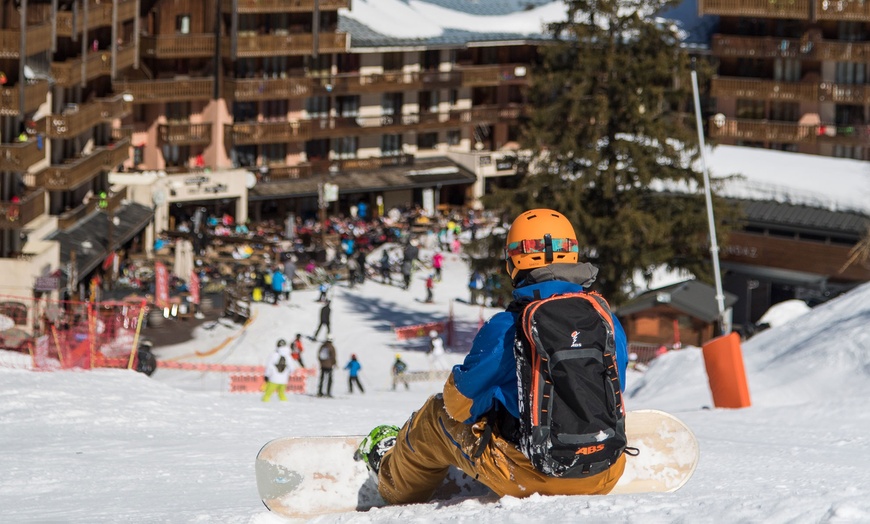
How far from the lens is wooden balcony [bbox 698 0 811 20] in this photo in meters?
57.6

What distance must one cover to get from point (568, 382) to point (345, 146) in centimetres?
5362

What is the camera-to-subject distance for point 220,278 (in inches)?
1554

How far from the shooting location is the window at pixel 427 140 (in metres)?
62.6

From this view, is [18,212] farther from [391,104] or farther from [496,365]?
[391,104]

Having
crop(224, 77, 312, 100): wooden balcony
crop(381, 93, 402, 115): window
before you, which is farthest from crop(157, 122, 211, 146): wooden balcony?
crop(381, 93, 402, 115): window

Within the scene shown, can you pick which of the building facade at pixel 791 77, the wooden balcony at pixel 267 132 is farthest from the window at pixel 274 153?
the building facade at pixel 791 77

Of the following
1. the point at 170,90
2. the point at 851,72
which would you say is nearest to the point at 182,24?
the point at 170,90

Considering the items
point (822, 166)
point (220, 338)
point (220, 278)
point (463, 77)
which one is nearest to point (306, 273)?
point (220, 278)

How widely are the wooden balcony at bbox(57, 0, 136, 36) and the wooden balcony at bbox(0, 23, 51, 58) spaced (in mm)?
1286

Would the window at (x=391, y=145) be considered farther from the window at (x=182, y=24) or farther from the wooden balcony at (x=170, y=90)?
the window at (x=182, y=24)

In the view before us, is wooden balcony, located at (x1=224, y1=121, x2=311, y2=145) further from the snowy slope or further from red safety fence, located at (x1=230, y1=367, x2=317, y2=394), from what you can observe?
the snowy slope

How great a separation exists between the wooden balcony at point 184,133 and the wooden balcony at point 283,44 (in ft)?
9.20

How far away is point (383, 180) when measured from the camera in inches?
2303

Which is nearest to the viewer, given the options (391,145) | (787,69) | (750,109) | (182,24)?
(182,24)
